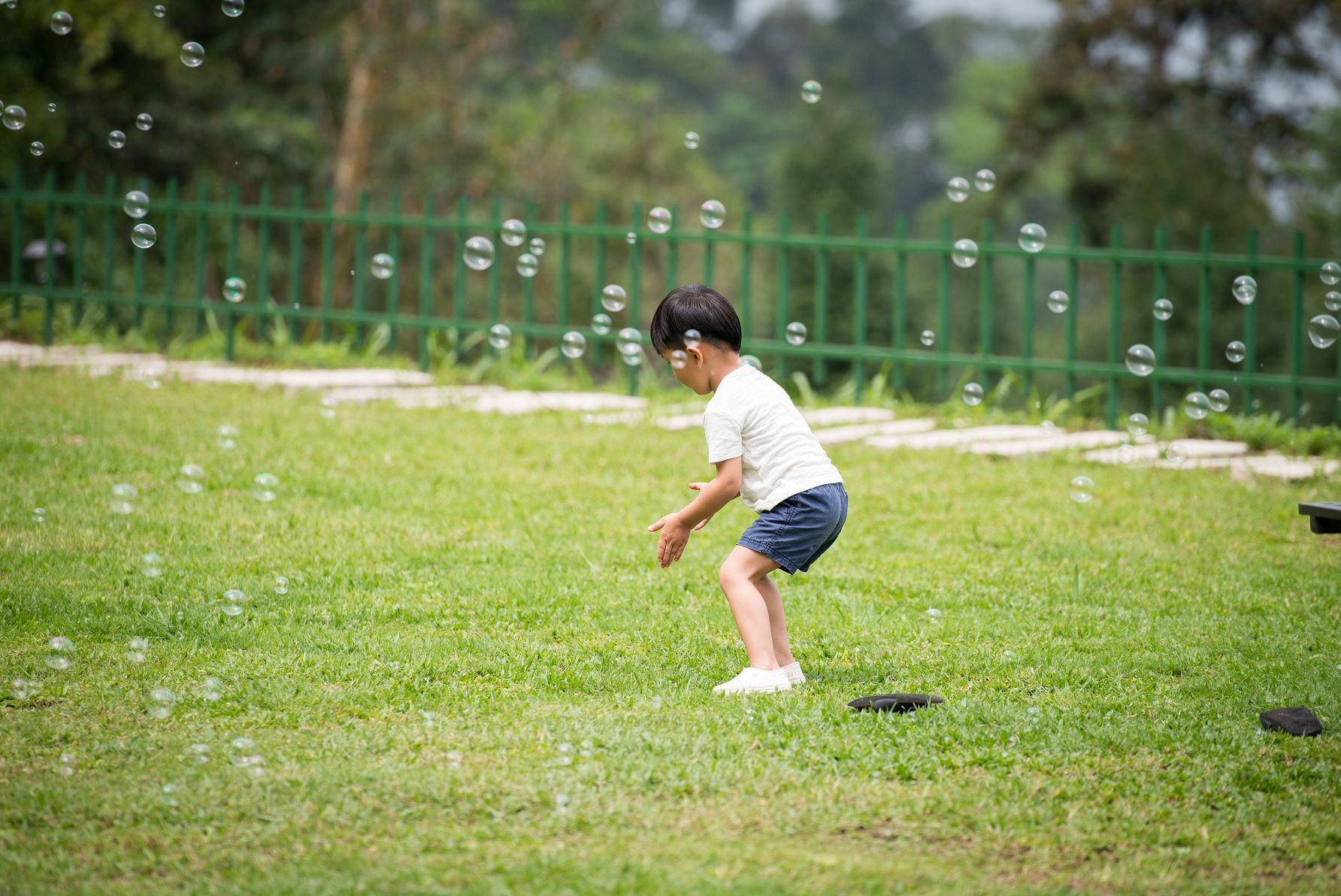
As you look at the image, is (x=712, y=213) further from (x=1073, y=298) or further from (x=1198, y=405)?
(x=1198, y=405)

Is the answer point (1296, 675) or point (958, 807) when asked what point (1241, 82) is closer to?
point (1296, 675)

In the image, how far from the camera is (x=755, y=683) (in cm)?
383

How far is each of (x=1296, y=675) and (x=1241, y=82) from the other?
18939mm

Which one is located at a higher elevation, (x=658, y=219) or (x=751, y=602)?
(x=658, y=219)

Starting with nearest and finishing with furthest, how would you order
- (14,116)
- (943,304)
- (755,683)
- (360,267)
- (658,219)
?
1. (755,683)
2. (14,116)
3. (658,219)
4. (943,304)
5. (360,267)

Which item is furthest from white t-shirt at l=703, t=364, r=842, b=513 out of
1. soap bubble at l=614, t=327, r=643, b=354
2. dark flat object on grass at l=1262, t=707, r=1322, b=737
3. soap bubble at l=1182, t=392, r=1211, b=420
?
soap bubble at l=1182, t=392, r=1211, b=420

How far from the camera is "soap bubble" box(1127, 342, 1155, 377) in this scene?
7.14m

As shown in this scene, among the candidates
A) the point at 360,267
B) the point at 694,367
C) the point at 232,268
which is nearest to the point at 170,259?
the point at 232,268

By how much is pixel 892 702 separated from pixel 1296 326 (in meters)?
5.84

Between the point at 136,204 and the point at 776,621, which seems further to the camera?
the point at 136,204

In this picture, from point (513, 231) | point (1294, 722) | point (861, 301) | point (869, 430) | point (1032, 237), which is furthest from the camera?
point (861, 301)

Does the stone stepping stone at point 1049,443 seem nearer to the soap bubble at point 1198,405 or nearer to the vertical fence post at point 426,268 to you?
the soap bubble at point 1198,405

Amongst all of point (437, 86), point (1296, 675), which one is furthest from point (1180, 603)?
point (437, 86)

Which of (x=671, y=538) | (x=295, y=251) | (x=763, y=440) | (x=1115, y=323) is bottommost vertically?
(x=671, y=538)
